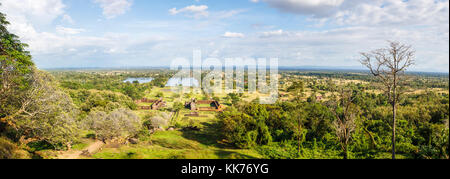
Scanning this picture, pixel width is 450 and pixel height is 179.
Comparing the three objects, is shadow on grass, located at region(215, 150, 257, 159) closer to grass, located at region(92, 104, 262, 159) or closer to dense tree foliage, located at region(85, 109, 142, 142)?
grass, located at region(92, 104, 262, 159)

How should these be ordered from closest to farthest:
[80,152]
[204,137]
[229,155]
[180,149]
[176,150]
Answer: [80,152]
[229,155]
[176,150]
[180,149]
[204,137]

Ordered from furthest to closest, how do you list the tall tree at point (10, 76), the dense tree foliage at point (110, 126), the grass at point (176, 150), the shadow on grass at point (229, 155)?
the dense tree foliage at point (110, 126) < the shadow on grass at point (229, 155) < the grass at point (176, 150) < the tall tree at point (10, 76)

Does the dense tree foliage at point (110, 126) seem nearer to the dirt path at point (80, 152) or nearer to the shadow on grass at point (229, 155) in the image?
the dirt path at point (80, 152)

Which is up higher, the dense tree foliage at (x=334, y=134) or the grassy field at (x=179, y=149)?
the dense tree foliage at (x=334, y=134)

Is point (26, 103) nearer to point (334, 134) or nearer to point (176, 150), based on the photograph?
point (176, 150)

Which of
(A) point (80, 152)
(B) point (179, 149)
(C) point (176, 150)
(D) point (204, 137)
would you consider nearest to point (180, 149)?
(B) point (179, 149)

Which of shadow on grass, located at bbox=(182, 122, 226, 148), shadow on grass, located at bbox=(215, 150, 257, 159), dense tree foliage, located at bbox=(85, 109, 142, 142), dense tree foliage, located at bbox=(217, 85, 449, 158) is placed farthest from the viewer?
shadow on grass, located at bbox=(182, 122, 226, 148)

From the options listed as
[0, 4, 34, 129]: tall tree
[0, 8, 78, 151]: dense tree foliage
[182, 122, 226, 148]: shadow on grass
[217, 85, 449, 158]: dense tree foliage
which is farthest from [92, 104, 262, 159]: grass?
Answer: [0, 4, 34, 129]: tall tree

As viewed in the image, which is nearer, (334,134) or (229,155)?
(229,155)

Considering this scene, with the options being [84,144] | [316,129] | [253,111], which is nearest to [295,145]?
[316,129]

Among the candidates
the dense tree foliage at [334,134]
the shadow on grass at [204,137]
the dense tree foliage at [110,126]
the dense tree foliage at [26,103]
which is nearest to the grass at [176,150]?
the shadow on grass at [204,137]

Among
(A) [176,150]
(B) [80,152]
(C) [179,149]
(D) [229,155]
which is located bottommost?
(C) [179,149]
